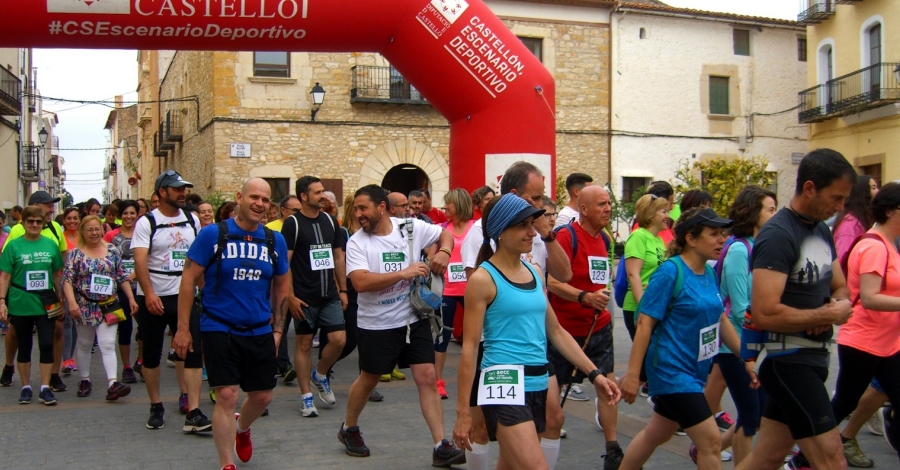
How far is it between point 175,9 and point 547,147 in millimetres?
4086

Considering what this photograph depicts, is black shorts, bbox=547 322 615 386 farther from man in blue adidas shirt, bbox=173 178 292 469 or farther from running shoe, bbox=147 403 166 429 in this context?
running shoe, bbox=147 403 166 429

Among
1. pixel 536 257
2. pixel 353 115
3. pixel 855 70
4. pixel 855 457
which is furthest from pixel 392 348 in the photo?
pixel 855 70

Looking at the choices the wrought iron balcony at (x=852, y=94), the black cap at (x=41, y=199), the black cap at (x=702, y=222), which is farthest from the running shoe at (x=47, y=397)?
the wrought iron balcony at (x=852, y=94)

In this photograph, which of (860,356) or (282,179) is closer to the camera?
(860,356)

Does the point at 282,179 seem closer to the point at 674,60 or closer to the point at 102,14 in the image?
the point at 674,60

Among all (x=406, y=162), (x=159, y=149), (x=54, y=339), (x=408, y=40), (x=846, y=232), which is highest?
(x=159, y=149)

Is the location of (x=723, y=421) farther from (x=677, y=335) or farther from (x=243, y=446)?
(x=243, y=446)

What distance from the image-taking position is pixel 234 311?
223 inches

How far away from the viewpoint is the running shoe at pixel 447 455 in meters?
5.84

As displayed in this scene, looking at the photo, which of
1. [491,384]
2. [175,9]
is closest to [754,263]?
[491,384]

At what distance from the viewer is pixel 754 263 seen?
4254mm

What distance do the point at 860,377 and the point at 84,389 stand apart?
672 cm

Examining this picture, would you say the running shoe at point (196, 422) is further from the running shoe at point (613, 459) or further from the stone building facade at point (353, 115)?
the stone building facade at point (353, 115)

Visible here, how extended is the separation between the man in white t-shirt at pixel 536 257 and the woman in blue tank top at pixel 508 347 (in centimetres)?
24
